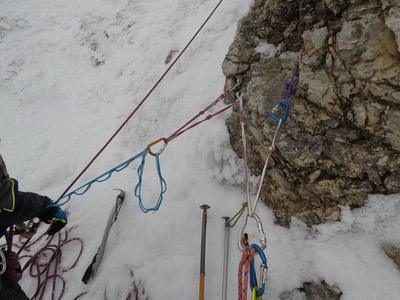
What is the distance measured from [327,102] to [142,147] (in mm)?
3105

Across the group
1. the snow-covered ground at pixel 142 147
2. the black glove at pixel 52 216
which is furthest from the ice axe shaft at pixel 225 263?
the black glove at pixel 52 216

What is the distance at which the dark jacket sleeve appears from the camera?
6.40ft

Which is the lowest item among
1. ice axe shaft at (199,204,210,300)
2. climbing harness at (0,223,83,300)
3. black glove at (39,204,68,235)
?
ice axe shaft at (199,204,210,300)

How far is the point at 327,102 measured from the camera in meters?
2.34

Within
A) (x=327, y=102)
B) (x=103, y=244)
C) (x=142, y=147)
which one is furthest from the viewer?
(x=142, y=147)

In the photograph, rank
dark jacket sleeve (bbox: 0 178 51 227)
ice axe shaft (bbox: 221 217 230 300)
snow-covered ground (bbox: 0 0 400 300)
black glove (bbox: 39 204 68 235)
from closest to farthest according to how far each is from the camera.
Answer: dark jacket sleeve (bbox: 0 178 51 227), black glove (bbox: 39 204 68 235), snow-covered ground (bbox: 0 0 400 300), ice axe shaft (bbox: 221 217 230 300)

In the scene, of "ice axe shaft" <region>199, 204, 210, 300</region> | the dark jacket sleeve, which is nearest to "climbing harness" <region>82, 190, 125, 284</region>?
the dark jacket sleeve

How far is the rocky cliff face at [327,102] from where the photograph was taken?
199cm

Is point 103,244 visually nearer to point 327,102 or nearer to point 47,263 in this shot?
point 47,263

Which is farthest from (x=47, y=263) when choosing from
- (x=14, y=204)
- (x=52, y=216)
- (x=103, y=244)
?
(x=14, y=204)

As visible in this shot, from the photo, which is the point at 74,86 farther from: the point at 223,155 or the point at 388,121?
the point at 388,121

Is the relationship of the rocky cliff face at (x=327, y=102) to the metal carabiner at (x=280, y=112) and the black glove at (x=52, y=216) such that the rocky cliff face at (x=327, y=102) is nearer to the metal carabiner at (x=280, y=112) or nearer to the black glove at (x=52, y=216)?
the metal carabiner at (x=280, y=112)

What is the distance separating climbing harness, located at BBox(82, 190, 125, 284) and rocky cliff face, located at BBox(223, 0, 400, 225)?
6.03ft

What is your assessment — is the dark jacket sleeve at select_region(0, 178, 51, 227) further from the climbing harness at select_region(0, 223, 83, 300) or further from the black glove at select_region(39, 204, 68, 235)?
the climbing harness at select_region(0, 223, 83, 300)
